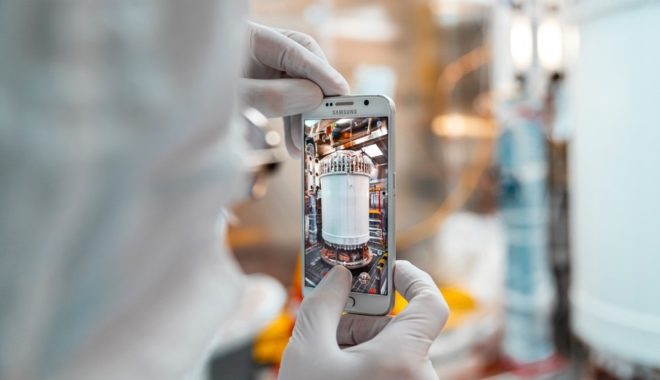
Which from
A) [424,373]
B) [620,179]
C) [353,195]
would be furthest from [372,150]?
[620,179]

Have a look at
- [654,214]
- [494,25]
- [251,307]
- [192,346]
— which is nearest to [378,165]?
[192,346]

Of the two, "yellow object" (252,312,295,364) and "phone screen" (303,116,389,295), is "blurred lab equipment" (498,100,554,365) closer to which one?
"yellow object" (252,312,295,364)

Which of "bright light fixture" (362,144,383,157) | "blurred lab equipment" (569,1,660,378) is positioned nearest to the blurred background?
"blurred lab equipment" (569,1,660,378)

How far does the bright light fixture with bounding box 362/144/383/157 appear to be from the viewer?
13.9 inches

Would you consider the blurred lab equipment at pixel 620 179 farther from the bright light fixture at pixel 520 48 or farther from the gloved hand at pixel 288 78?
the bright light fixture at pixel 520 48

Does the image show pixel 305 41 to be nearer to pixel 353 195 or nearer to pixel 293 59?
pixel 293 59

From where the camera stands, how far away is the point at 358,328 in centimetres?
36

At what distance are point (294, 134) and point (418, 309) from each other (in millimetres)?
169

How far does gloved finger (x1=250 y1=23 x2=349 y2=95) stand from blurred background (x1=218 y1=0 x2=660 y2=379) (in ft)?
0.58

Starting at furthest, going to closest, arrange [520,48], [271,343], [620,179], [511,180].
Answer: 1. [511,180]
2. [520,48]
3. [271,343]
4. [620,179]

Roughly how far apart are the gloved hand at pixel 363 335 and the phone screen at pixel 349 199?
0.5 inches

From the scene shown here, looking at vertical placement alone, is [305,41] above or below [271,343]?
above

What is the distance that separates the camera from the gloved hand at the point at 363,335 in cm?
31

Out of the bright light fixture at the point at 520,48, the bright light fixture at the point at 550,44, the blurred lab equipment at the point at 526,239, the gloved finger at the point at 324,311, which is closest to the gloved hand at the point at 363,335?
the gloved finger at the point at 324,311
